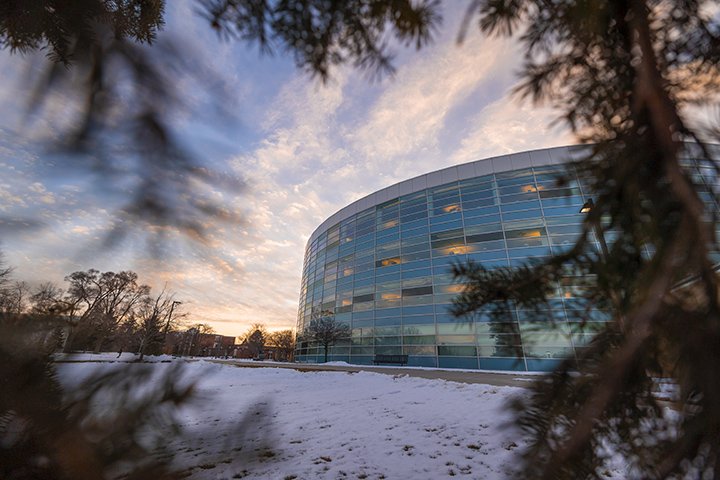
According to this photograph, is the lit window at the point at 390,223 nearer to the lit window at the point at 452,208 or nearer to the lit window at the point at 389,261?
the lit window at the point at 389,261

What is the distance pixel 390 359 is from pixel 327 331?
6.67 metres

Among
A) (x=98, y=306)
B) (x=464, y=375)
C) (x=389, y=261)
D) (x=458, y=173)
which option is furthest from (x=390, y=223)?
(x=98, y=306)

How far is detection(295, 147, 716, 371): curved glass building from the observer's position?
21281 mm

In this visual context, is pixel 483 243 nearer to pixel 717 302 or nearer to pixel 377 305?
pixel 377 305

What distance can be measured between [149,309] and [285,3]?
1.64 m

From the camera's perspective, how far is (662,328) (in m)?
1.06

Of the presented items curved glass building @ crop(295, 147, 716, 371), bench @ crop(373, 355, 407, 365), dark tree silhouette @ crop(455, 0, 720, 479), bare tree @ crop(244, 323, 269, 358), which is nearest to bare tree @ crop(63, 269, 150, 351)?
dark tree silhouette @ crop(455, 0, 720, 479)

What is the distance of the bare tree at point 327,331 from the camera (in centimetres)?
2803

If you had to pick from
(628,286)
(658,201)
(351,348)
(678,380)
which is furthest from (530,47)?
(351,348)

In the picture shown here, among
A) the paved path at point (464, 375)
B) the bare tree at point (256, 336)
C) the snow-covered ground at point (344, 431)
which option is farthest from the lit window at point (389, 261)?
the bare tree at point (256, 336)

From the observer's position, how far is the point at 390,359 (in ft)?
79.1

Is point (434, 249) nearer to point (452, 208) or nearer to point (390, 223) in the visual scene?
point (452, 208)

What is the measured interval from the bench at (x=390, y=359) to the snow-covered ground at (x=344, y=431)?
1338 cm

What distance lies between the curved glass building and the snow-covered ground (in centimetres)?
1153
